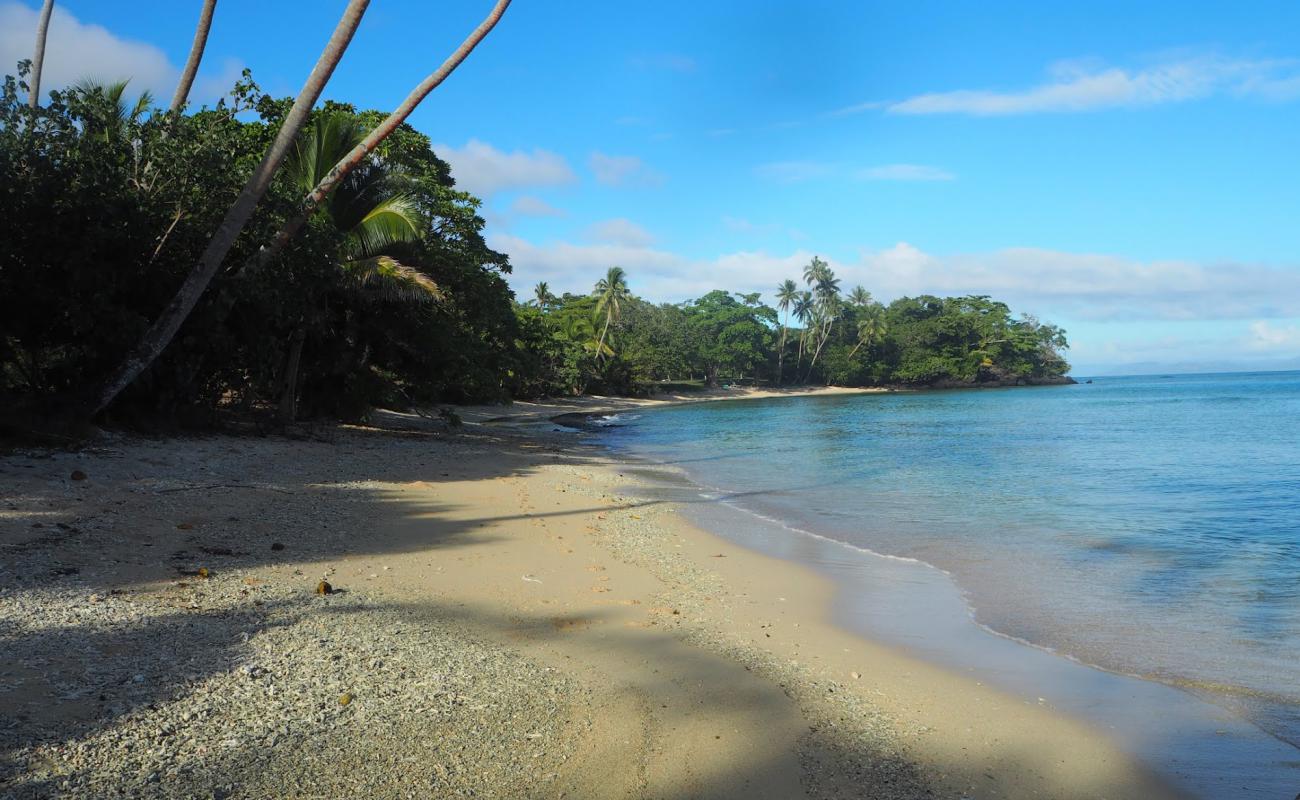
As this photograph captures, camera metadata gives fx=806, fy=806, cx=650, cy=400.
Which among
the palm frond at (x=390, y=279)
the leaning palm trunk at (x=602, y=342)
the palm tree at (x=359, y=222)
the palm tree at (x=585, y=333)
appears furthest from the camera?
the leaning palm trunk at (x=602, y=342)

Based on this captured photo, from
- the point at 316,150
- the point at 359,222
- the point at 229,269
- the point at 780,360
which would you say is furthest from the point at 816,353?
the point at 229,269

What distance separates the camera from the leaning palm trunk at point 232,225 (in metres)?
10.4

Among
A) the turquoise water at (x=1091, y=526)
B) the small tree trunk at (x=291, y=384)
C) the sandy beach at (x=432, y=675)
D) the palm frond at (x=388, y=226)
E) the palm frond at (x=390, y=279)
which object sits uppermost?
the palm frond at (x=388, y=226)

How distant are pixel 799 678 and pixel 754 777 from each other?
5.03 ft

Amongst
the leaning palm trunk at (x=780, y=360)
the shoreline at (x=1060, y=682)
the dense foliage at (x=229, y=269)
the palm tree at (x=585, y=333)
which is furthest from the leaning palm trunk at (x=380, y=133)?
the leaning palm trunk at (x=780, y=360)

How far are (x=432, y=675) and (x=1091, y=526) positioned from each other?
37.0ft

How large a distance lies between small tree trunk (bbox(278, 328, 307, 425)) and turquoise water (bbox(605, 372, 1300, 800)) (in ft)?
28.4

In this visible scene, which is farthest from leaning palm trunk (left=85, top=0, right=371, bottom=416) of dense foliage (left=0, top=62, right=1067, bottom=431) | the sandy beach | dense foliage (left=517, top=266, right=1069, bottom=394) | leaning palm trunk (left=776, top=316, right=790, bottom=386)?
leaning palm trunk (left=776, top=316, right=790, bottom=386)

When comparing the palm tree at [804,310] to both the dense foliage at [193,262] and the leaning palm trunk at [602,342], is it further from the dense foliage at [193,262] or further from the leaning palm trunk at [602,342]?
the dense foliage at [193,262]

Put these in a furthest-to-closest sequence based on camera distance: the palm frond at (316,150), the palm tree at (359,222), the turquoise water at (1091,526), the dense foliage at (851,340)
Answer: the dense foliage at (851,340), the palm frond at (316,150), the palm tree at (359,222), the turquoise water at (1091,526)

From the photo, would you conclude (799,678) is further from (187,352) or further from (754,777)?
(187,352)

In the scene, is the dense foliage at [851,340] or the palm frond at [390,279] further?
the dense foliage at [851,340]

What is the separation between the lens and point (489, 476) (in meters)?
14.3

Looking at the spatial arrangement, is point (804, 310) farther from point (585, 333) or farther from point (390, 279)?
point (390, 279)
